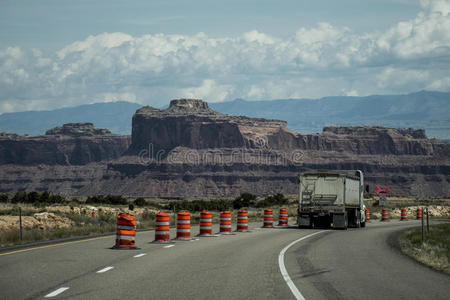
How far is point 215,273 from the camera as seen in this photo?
1575 cm

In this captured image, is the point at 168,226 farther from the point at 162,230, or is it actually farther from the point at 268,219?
the point at 268,219

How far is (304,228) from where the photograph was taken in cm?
3778

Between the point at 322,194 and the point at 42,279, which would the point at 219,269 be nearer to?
the point at 42,279

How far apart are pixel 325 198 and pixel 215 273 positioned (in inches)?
863

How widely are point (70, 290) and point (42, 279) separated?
165cm

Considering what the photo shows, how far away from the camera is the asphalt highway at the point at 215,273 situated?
1291 cm

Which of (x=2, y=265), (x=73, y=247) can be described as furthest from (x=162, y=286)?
(x=73, y=247)

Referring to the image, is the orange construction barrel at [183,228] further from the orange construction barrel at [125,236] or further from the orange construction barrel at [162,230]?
the orange construction barrel at [125,236]

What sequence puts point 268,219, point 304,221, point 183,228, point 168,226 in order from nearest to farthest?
1. point 168,226
2. point 183,228
3. point 304,221
4. point 268,219

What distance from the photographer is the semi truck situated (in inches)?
1454

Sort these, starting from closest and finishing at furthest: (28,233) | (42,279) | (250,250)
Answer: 1. (42,279)
2. (250,250)
3. (28,233)

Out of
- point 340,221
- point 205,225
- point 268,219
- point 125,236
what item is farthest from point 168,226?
point 340,221

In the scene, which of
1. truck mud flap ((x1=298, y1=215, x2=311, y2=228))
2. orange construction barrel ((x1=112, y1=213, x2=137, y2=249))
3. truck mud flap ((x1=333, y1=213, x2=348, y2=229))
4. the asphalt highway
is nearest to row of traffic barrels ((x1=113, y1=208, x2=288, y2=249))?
orange construction barrel ((x1=112, y1=213, x2=137, y2=249))

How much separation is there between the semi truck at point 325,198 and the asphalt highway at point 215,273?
13.0 m
